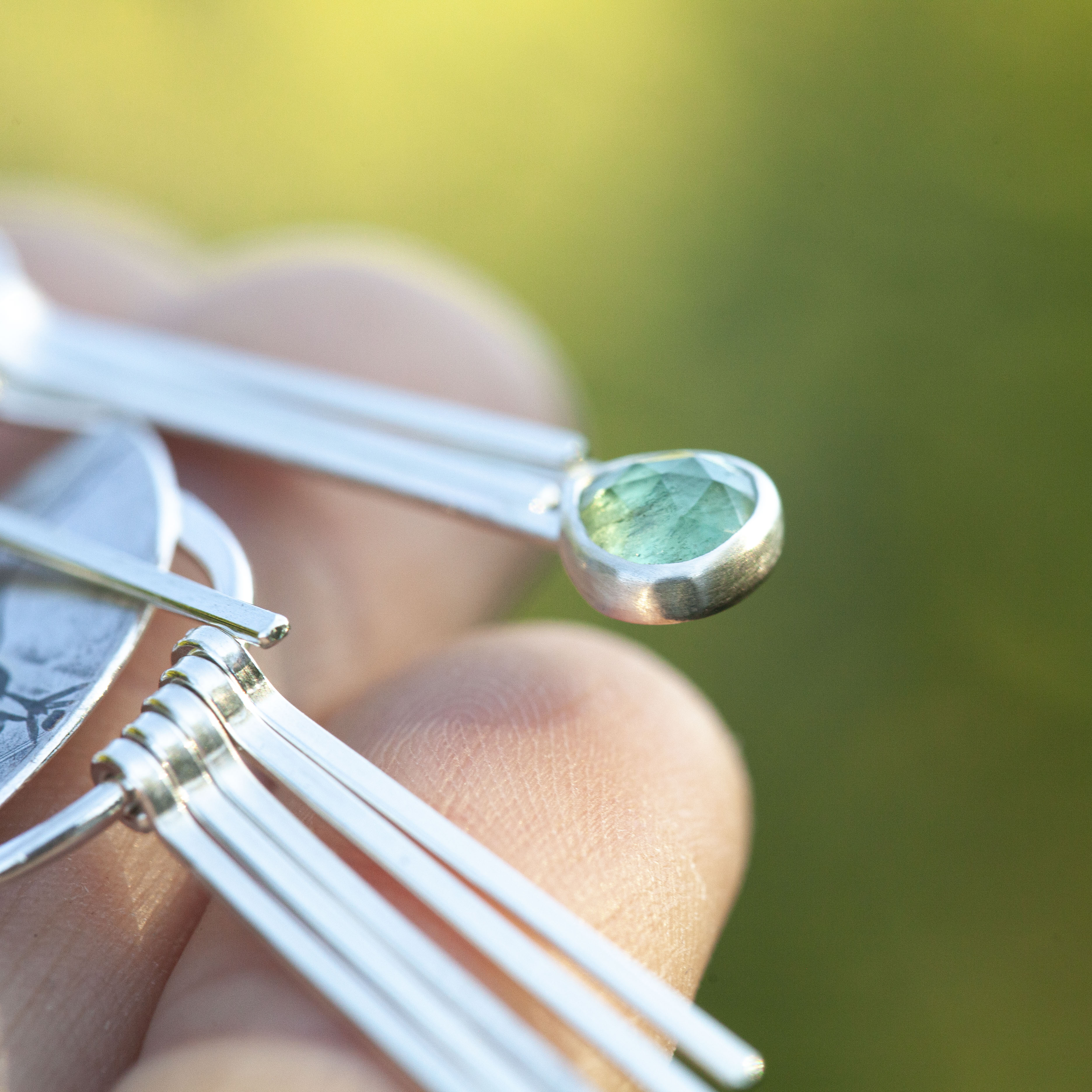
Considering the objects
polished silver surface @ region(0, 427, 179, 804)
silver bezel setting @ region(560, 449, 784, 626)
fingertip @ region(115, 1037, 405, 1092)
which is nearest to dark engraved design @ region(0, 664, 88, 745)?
polished silver surface @ region(0, 427, 179, 804)

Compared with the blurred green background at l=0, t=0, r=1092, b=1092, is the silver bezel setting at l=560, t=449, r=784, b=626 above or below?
above

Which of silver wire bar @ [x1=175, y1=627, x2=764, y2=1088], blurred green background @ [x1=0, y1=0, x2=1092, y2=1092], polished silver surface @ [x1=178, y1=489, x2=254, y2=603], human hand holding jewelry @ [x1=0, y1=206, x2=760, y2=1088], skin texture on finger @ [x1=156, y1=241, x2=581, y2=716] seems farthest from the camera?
blurred green background @ [x1=0, y1=0, x2=1092, y2=1092]

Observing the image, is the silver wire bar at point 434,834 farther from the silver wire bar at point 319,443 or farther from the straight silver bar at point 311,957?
the silver wire bar at point 319,443

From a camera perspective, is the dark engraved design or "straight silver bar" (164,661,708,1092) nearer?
"straight silver bar" (164,661,708,1092)

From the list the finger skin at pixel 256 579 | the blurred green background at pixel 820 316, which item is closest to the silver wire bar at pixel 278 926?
the finger skin at pixel 256 579

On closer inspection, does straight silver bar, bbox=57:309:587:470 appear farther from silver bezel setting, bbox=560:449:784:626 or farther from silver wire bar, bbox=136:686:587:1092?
silver wire bar, bbox=136:686:587:1092

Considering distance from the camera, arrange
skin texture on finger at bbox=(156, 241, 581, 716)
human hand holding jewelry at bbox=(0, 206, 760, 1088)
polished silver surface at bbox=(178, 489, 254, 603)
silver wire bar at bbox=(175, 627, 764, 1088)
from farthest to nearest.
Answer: skin texture on finger at bbox=(156, 241, 581, 716)
polished silver surface at bbox=(178, 489, 254, 603)
human hand holding jewelry at bbox=(0, 206, 760, 1088)
silver wire bar at bbox=(175, 627, 764, 1088)

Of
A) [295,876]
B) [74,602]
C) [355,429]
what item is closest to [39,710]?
[74,602]
